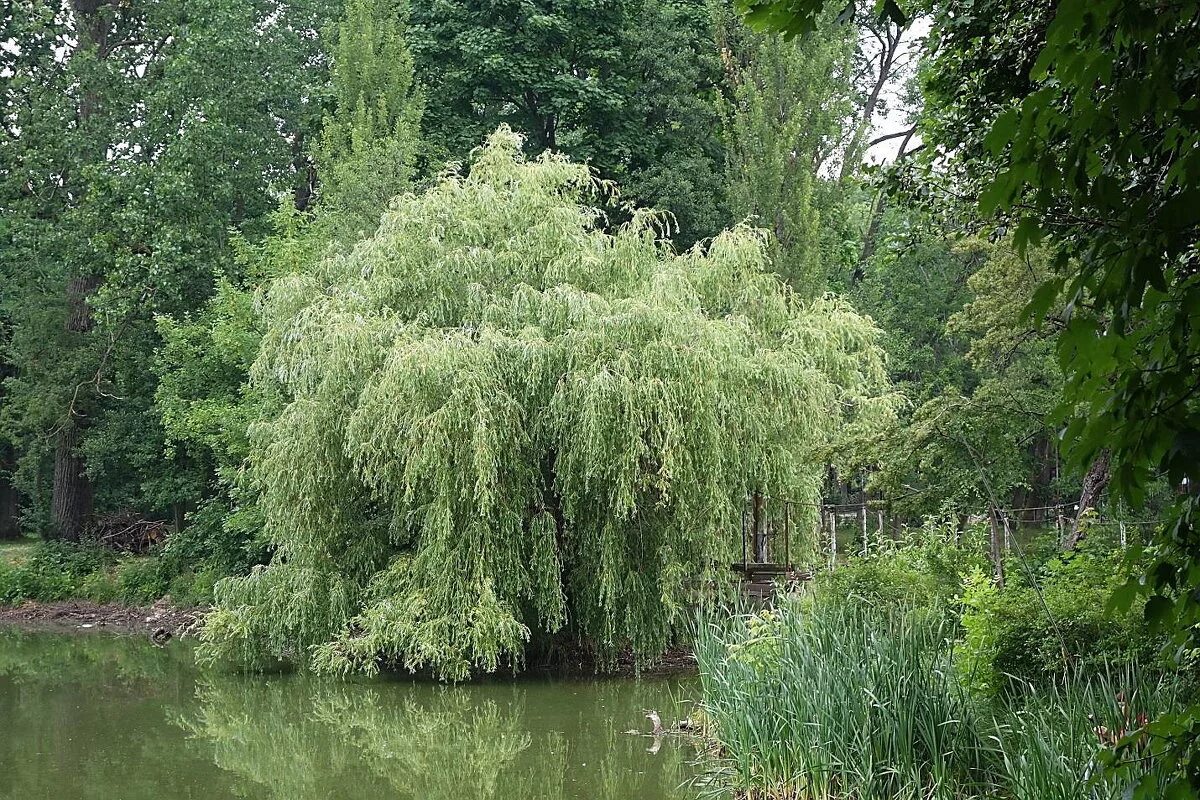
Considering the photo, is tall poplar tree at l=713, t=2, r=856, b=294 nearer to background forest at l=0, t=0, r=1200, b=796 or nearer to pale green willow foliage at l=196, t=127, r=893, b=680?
background forest at l=0, t=0, r=1200, b=796

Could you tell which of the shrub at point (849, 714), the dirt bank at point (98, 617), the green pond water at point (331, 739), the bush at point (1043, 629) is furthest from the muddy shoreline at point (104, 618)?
the bush at point (1043, 629)

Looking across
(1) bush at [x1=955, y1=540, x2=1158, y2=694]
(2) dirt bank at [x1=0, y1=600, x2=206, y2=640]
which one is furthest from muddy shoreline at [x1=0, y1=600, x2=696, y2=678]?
(1) bush at [x1=955, y1=540, x2=1158, y2=694]

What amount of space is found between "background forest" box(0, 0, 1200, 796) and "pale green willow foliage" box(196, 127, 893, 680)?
0.13ft

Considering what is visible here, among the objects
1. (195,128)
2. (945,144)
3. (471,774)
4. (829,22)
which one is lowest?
(471,774)

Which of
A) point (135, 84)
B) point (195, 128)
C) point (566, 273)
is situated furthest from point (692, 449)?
point (135, 84)

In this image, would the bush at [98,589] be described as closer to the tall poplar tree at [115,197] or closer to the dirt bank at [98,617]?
the dirt bank at [98,617]

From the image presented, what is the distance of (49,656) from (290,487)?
16.5 ft

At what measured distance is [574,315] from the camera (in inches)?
431

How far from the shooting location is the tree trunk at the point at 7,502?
2264 cm

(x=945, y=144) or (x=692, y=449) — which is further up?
(x=945, y=144)

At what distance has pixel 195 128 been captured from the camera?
1808 cm

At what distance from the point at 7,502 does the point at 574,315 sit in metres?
16.4

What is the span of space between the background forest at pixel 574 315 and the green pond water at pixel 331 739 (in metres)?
0.46

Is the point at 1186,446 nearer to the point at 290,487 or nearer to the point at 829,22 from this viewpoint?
the point at 290,487
